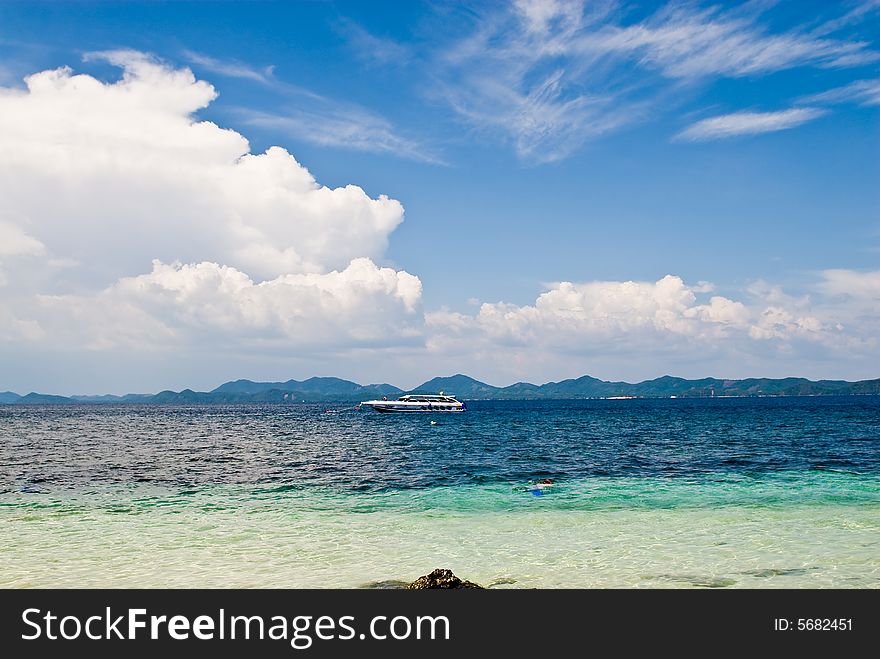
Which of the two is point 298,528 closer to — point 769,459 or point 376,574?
point 376,574

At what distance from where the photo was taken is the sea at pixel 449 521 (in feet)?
65.4

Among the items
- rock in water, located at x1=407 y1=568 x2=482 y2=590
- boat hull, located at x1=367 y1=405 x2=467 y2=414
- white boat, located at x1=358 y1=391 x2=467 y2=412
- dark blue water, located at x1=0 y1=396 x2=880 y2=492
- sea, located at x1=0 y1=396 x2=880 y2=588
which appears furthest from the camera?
boat hull, located at x1=367 y1=405 x2=467 y2=414

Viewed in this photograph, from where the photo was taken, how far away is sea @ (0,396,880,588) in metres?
19.9

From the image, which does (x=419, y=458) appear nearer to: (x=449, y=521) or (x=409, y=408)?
(x=449, y=521)

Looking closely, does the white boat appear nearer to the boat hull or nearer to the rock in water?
the boat hull

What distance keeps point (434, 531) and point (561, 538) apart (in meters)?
5.65

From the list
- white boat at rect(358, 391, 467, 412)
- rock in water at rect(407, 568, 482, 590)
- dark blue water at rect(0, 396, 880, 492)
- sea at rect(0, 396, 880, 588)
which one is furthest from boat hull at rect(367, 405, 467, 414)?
rock in water at rect(407, 568, 482, 590)

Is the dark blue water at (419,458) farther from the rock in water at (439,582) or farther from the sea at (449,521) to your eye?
the rock in water at (439,582)

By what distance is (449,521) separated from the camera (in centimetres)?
2864

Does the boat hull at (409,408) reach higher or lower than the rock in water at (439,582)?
lower

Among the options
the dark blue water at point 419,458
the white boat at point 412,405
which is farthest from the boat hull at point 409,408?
the dark blue water at point 419,458

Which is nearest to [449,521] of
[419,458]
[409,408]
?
[419,458]
